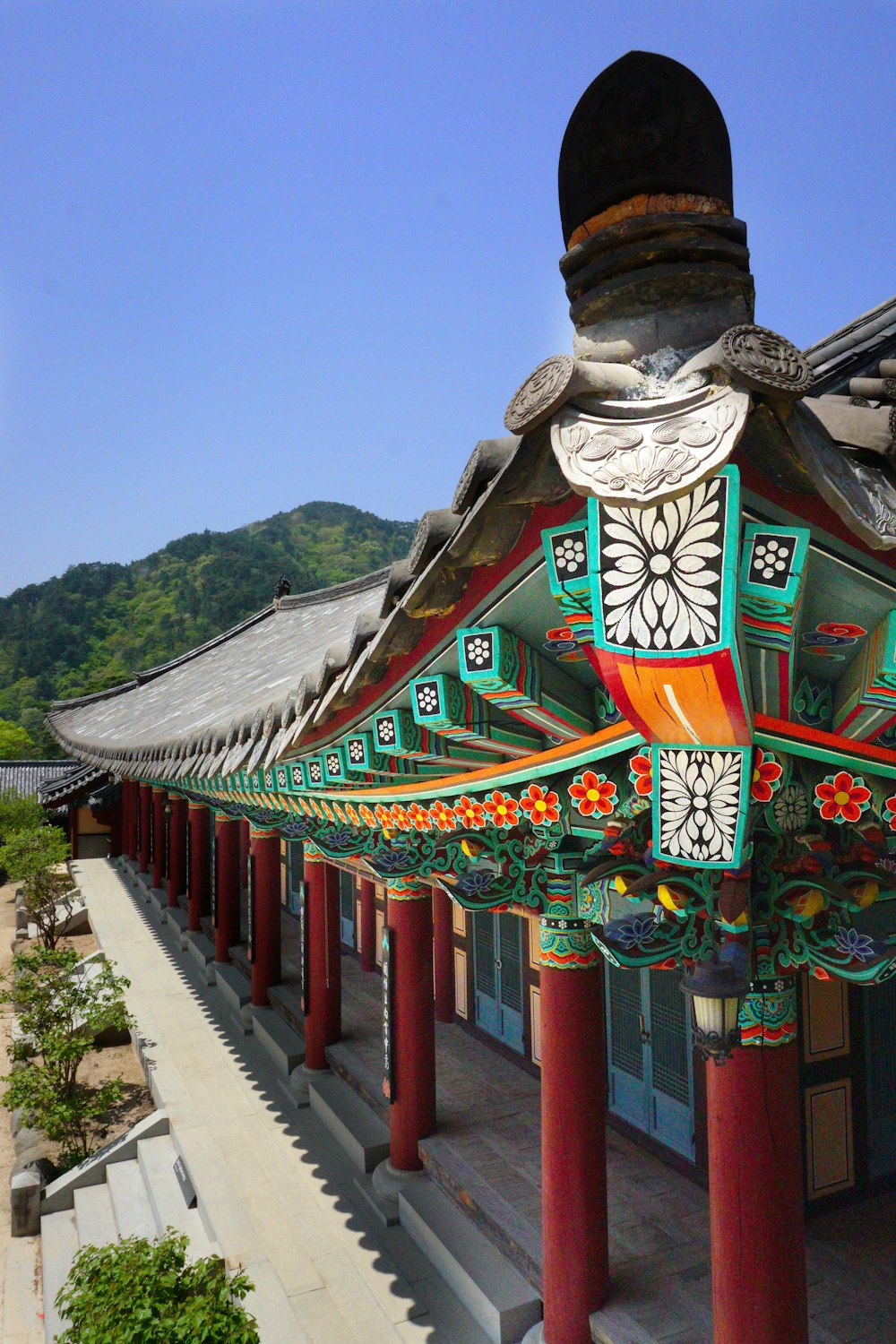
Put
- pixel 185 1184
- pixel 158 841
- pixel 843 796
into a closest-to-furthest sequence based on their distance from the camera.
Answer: pixel 843 796
pixel 185 1184
pixel 158 841

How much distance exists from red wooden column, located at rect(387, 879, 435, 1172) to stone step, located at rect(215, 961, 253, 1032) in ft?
19.6

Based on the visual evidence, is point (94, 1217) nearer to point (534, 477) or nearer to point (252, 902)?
point (252, 902)

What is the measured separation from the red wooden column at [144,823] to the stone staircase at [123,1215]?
17.8m

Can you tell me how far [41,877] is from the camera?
2233 centimetres

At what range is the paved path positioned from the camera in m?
7.15

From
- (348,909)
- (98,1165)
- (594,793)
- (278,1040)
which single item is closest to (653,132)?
(594,793)

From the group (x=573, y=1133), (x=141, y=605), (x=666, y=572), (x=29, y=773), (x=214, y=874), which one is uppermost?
(x=141, y=605)

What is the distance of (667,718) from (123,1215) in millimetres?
9259

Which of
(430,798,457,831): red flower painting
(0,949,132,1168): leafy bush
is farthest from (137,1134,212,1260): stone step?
(430,798,457,831): red flower painting

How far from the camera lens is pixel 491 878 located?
6.18 m

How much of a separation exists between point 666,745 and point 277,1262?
7069 millimetres

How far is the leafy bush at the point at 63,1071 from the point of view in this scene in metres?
11.0

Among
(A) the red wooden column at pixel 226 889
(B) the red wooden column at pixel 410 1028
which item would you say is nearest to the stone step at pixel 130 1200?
(B) the red wooden column at pixel 410 1028

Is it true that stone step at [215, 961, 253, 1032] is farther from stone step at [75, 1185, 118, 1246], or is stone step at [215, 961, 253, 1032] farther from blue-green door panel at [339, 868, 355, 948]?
stone step at [75, 1185, 118, 1246]
